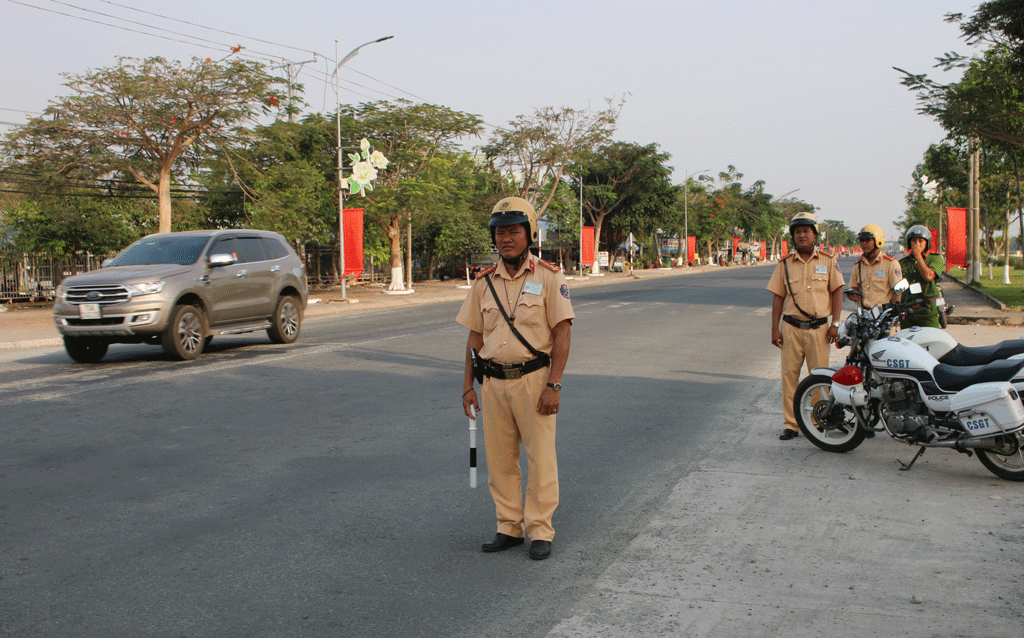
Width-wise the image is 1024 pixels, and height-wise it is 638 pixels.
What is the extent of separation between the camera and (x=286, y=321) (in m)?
14.5

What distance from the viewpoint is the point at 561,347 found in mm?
4371

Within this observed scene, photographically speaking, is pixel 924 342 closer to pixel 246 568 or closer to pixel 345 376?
pixel 246 568

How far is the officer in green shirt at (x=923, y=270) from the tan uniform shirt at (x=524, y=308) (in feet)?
20.4

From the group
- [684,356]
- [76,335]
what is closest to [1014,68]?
[684,356]

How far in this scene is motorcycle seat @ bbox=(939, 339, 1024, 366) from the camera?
6.31 m

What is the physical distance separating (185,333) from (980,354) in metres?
10.1

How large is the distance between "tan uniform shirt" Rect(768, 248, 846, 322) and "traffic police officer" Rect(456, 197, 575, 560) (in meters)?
3.29

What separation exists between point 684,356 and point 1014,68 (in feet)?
37.9

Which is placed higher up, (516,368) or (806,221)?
(806,221)

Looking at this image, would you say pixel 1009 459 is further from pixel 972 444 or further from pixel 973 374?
pixel 973 374

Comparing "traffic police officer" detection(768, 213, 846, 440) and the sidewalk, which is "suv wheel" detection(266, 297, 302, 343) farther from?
"traffic police officer" detection(768, 213, 846, 440)

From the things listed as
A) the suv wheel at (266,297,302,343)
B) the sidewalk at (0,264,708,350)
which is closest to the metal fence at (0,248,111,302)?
the sidewalk at (0,264,708,350)

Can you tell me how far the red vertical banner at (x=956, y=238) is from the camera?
29.2m

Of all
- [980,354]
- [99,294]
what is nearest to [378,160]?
[99,294]
